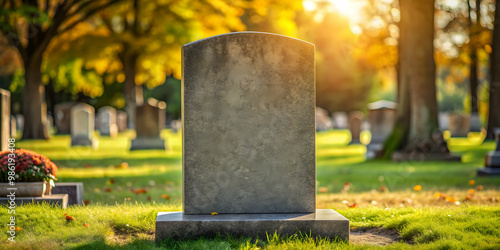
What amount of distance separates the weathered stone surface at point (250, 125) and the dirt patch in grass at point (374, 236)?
602mm

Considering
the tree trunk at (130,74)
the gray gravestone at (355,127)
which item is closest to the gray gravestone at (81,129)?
the tree trunk at (130,74)

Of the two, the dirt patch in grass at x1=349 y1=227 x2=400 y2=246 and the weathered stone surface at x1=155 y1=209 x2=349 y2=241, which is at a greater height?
the weathered stone surface at x1=155 y1=209 x2=349 y2=241

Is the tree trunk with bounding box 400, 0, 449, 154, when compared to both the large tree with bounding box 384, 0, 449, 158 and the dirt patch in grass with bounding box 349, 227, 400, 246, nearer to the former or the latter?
the large tree with bounding box 384, 0, 449, 158

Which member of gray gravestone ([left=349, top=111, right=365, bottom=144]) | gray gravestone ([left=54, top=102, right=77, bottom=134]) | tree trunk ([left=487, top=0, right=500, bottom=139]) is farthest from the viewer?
gray gravestone ([left=54, top=102, right=77, bottom=134])

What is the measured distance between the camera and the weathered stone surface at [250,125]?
19.2ft

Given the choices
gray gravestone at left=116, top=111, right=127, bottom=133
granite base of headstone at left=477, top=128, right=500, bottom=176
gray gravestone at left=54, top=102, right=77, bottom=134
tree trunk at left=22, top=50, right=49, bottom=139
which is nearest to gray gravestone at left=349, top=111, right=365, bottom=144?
tree trunk at left=22, top=50, right=49, bottom=139

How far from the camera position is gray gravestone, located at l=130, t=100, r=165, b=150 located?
2411 cm

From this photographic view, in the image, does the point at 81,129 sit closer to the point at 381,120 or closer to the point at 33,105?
the point at 33,105

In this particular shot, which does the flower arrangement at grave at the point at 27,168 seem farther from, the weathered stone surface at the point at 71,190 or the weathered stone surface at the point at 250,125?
the weathered stone surface at the point at 250,125

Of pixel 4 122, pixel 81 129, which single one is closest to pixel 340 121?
pixel 81 129

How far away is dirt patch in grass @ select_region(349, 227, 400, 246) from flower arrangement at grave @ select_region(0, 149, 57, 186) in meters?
3.93

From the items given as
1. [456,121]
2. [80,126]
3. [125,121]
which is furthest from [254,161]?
[125,121]

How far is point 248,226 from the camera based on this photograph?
18.2 feet

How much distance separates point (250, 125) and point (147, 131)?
18.9 meters
